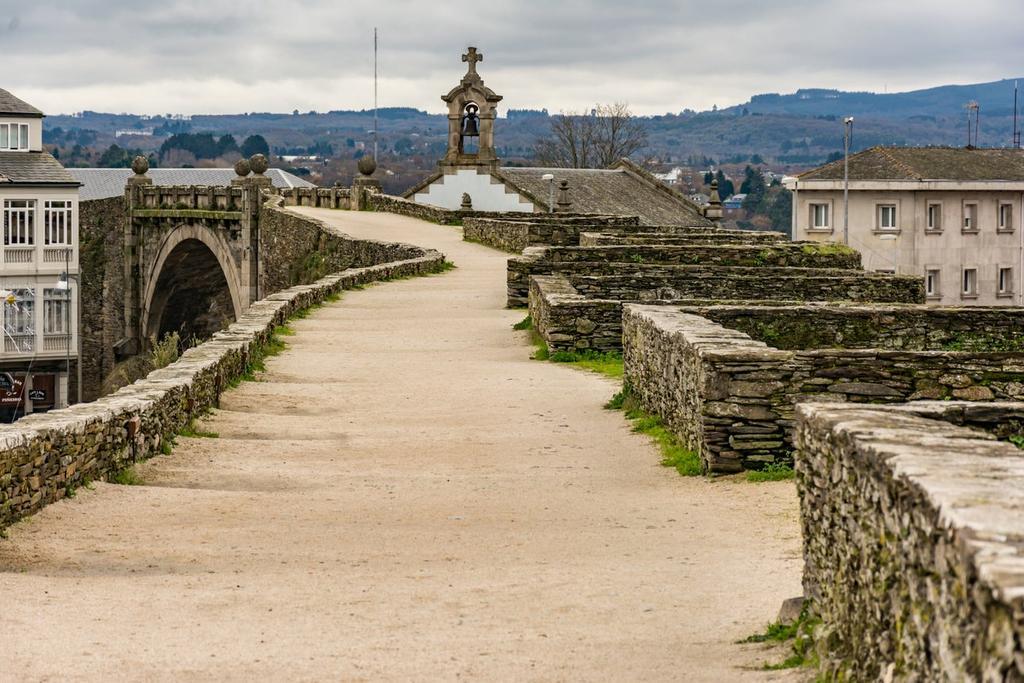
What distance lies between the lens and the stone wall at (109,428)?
1029 centimetres

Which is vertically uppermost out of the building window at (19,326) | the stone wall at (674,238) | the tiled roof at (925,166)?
the tiled roof at (925,166)

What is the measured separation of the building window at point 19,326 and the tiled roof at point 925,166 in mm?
31709

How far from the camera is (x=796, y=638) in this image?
287 inches

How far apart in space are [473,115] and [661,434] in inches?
1940

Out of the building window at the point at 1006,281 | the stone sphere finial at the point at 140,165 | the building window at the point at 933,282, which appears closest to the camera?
the building window at the point at 933,282

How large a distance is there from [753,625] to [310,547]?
3057mm

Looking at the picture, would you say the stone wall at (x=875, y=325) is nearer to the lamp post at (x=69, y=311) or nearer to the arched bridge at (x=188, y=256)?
the arched bridge at (x=188, y=256)

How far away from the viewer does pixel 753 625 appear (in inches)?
305

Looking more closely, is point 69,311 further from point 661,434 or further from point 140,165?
point 661,434

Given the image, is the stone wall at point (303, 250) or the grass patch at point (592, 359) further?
the stone wall at point (303, 250)

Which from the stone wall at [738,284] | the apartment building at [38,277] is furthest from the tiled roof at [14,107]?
the stone wall at [738,284]

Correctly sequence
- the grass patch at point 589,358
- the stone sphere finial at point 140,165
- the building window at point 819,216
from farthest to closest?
the building window at point 819,216
the stone sphere finial at point 140,165
the grass patch at point 589,358

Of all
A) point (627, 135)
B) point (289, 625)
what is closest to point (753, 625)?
point (289, 625)

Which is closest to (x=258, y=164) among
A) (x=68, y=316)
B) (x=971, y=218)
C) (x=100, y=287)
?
(x=100, y=287)
